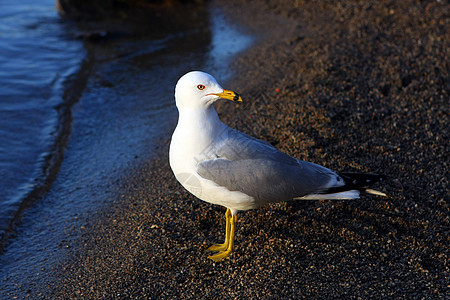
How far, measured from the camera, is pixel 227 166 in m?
3.80

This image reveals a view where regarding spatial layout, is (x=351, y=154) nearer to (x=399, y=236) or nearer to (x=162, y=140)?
(x=399, y=236)

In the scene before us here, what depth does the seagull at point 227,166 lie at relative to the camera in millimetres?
3770

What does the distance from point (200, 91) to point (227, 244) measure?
133cm

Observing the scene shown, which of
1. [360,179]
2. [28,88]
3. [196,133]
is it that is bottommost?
[28,88]

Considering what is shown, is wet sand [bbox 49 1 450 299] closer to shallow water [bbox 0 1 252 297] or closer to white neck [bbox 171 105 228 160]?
shallow water [bbox 0 1 252 297]

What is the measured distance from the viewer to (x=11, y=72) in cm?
867

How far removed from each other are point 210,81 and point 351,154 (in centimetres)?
213

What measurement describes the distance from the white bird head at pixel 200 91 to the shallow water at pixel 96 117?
191 cm

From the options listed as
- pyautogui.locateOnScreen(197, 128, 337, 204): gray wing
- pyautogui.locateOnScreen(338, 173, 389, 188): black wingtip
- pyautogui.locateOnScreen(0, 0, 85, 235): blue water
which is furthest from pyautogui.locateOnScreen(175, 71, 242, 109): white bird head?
pyautogui.locateOnScreen(0, 0, 85, 235): blue water

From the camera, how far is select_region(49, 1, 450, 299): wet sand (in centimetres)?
379

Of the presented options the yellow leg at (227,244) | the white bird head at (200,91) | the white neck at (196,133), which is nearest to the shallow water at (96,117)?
the yellow leg at (227,244)

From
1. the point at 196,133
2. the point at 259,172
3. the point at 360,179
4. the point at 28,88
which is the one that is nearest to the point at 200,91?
the point at 196,133

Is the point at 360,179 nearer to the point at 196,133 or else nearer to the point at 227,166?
the point at 227,166

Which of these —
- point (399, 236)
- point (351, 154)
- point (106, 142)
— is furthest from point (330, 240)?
point (106, 142)
